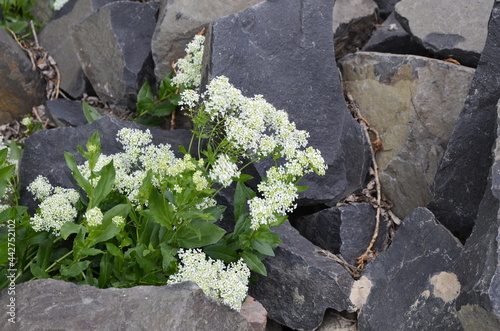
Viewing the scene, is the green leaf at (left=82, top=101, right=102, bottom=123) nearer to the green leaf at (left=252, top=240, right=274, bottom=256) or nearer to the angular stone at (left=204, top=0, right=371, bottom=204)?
the angular stone at (left=204, top=0, right=371, bottom=204)

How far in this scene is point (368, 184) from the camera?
497 cm

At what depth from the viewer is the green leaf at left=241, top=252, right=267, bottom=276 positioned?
391cm

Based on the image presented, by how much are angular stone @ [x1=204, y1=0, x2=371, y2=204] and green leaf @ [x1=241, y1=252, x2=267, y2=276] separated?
0.81 m

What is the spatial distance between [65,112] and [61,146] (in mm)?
1107

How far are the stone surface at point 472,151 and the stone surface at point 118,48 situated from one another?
279 centimetres

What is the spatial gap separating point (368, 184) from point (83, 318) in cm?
251

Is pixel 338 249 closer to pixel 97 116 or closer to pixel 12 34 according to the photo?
pixel 97 116

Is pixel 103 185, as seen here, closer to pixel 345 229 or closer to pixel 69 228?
pixel 69 228

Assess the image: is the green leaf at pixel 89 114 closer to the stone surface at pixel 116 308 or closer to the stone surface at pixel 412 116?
the stone surface at pixel 116 308

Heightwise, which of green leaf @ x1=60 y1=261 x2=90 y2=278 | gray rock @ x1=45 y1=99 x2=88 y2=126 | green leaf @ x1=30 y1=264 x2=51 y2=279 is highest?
green leaf @ x1=60 y1=261 x2=90 y2=278

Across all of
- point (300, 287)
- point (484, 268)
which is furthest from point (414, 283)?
point (300, 287)

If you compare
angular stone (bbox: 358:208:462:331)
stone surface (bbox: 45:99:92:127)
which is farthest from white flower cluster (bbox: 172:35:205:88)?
angular stone (bbox: 358:208:462:331)

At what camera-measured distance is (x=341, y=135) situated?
15.9 feet

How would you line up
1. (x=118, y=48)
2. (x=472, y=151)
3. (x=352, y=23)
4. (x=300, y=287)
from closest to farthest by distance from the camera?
(x=300, y=287) < (x=472, y=151) < (x=352, y=23) < (x=118, y=48)
